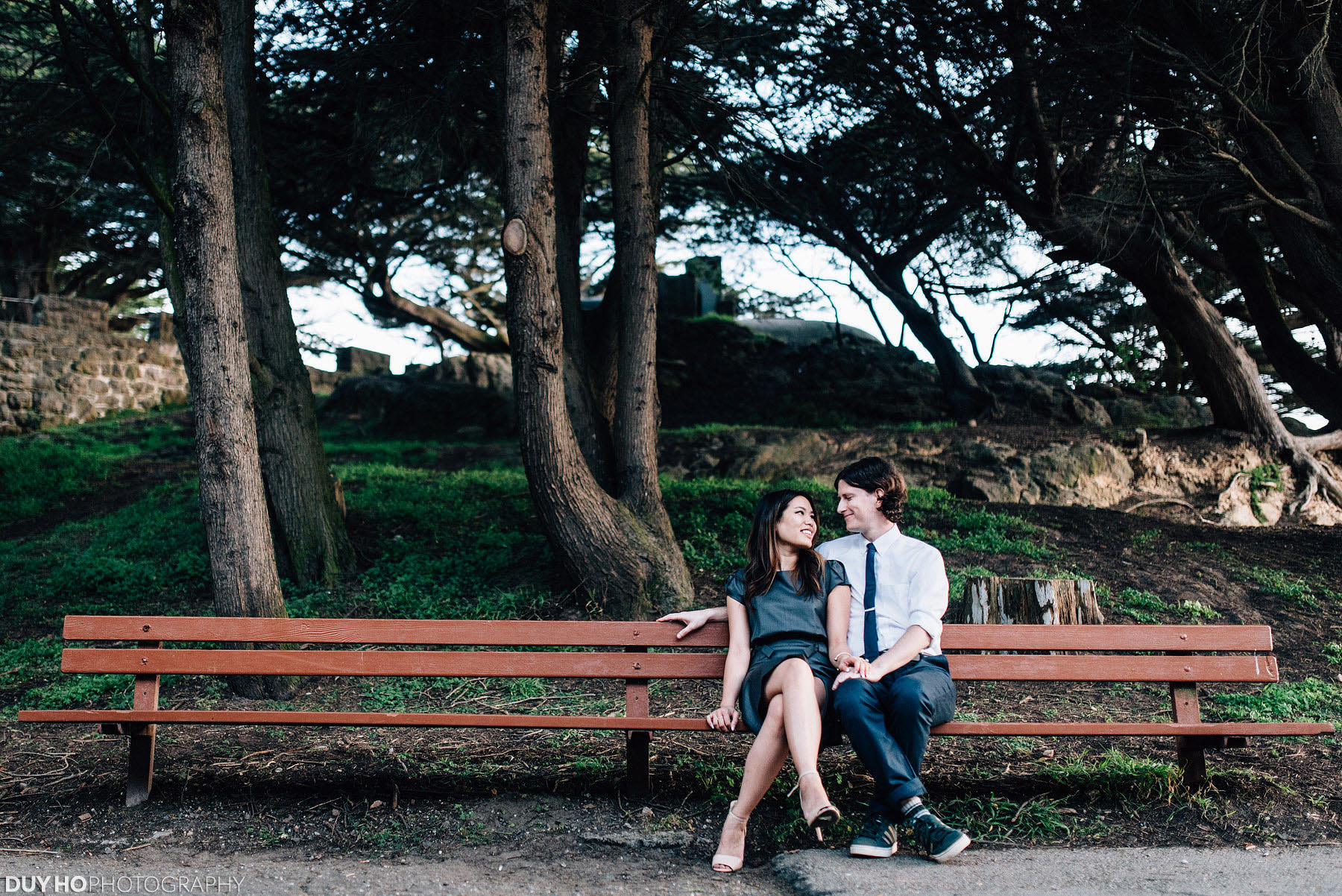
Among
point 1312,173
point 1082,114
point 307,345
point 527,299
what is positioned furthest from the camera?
point 307,345

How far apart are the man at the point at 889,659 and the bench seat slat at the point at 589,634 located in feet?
0.49

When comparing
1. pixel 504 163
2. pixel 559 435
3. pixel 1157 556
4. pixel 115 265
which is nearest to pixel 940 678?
pixel 559 435

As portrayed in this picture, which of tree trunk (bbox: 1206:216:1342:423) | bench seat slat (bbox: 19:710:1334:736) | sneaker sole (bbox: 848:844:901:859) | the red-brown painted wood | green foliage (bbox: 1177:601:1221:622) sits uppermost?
tree trunk (bbox: 1206:216:1342:423)

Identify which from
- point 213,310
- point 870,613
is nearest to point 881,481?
point 870,613

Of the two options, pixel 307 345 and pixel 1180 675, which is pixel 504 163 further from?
pixel 307 345

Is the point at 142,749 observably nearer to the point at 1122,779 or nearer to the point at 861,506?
the point at 861,506

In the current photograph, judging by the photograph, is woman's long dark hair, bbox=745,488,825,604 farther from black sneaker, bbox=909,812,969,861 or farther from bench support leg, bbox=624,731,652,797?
black sneaker, bbox=909,812,969,861

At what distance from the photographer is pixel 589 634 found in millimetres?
3744

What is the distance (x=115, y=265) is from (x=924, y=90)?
18.3 meters

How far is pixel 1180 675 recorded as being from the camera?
374 centimetres

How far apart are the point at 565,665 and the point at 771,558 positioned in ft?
3.14

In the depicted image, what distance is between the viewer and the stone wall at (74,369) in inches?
573

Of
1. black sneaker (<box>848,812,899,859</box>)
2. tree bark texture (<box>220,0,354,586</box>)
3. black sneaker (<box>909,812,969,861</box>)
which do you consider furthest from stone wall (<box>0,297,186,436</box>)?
black sneaker (<box>909,812,969,861</box>)

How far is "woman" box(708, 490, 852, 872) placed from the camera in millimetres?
3252
